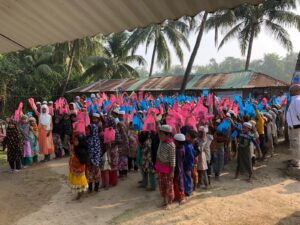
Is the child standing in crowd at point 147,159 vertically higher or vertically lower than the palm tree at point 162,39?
lower

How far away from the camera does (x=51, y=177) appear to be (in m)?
7.78

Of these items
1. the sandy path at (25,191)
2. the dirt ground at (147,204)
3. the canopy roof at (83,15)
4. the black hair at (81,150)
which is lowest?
the dirt ground at (147,204)

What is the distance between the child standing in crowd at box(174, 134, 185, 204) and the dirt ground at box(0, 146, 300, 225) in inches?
7.5

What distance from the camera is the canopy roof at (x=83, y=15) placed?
2.48 meters

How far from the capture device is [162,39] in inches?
880

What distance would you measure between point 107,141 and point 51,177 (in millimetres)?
2102

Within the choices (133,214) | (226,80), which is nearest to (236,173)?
(133,214)

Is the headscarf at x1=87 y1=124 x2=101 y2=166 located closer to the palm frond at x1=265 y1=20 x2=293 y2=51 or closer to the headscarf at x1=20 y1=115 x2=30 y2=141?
the headscarf at x1=20 y1=115 x2=30 y2=141

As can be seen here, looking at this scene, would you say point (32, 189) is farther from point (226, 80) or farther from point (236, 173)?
point (226, 80)

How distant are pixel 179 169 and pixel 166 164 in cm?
32

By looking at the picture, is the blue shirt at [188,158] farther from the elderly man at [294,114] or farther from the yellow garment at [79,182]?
the elderly man at [294,114]

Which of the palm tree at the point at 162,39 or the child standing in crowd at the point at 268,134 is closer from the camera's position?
the child standing in crowd at the point at 268,134

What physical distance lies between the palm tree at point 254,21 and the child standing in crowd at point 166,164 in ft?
49.5

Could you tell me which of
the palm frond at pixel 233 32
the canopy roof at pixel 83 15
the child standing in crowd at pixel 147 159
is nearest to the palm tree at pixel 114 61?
the palm frond at pixel 233 32
